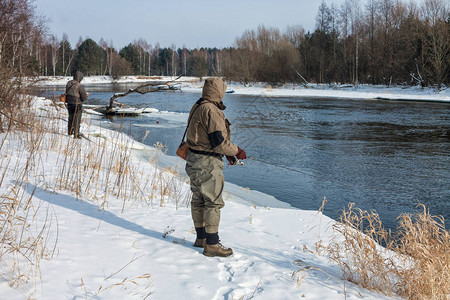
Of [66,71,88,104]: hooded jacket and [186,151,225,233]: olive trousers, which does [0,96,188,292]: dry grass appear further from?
[66,71,88,104]: hooded jacket

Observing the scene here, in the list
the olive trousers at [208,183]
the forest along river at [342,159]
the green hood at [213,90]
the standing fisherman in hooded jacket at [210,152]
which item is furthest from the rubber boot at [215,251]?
the forest along river at [342,159]

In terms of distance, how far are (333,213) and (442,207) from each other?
79.1 inches

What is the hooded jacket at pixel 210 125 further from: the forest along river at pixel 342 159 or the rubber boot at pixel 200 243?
the forest along river at pixel 342 159

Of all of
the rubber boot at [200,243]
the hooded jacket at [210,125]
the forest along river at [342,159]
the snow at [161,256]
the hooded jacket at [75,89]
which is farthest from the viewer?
the hooded jacket at [75,89]

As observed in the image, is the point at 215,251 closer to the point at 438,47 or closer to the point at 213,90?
the point at 213,90

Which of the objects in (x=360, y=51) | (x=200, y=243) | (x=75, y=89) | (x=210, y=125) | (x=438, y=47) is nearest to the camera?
(x=210, y=125)

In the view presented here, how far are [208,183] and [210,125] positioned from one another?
0.49 meters

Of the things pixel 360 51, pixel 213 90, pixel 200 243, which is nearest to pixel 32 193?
pixel 200 243

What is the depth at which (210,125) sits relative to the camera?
10.5 feet

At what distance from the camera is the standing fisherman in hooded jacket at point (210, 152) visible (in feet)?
10.6

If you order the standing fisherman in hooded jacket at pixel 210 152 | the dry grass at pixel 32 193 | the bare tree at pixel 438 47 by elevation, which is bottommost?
the dry grass at pixel 32 193

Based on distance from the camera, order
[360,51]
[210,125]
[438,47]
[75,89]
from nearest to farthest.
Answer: [210,125] → [75,89] → [438,47] → [360,51]

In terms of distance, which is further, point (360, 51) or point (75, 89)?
point (360, 51)

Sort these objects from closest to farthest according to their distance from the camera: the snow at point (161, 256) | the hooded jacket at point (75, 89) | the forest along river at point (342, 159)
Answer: the snow at point (161, 256), the forest along river at point (342, 159), the hooded jacket at point (75, 89)
